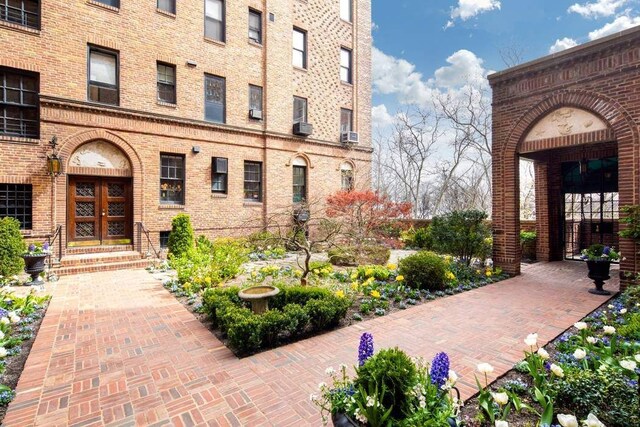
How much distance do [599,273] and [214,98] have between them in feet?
42.7

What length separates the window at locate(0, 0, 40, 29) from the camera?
884cm

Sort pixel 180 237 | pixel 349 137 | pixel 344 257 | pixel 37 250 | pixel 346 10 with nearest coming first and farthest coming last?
pixel 37 250 < pixel 344 257 < pixel 180 237 < pixel 349 137 < pixel 346 10

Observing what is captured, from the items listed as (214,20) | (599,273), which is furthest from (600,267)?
(214,20)

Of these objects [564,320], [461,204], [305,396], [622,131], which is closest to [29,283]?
[305,396]

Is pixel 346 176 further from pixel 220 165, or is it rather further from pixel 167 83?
pixel 167 83

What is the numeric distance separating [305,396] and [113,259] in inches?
356

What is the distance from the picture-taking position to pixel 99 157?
10172 mm

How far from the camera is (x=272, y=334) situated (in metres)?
4.29

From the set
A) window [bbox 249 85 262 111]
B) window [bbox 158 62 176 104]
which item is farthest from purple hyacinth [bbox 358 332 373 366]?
window [bbox 249 85 262 111]

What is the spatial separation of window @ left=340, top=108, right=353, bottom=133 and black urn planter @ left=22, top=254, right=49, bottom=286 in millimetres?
13012

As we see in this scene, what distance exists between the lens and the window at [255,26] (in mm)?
13508

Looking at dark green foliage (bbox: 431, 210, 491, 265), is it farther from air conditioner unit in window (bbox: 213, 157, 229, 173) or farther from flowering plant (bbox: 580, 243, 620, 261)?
air conditioner unit in window (bbox: 213, 157, 229, 173)

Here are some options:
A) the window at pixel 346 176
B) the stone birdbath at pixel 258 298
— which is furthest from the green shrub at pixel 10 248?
the window at pixel 346 176

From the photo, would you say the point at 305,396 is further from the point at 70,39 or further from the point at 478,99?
the point at 478,99
